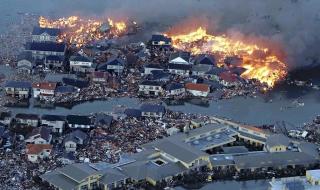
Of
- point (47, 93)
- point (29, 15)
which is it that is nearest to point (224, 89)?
point (47, 93)

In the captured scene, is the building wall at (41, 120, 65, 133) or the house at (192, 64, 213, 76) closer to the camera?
the building wall at (41, 120, 65, 133)

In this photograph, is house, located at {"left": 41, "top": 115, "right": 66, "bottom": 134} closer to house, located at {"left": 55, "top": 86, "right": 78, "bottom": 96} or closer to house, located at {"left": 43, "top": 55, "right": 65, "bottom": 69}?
house, located at {"left": 55, "top": 86, "right": 78, "bottom": 96}

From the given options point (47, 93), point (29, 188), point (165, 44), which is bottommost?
point (29, 188)

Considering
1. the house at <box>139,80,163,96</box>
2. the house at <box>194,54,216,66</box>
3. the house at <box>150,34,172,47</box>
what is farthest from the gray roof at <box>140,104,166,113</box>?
the house at <box>150,34,172,47</box>

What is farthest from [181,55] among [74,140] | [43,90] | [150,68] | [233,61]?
[74,140]

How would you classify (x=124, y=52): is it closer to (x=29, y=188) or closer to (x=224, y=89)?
(x=224, y=89)

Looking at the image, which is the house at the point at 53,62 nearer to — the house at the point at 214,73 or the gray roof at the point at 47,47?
the gray roof at the point at 47,47
